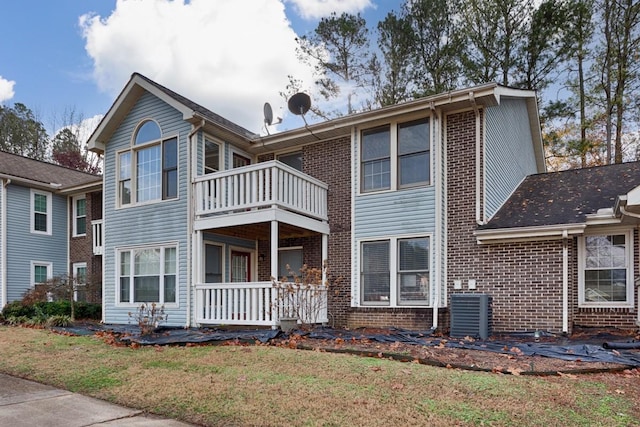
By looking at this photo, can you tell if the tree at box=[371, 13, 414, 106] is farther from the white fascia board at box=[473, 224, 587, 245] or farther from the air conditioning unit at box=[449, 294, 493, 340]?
the air conditioning unit at box=[449, 294, 493, 340]

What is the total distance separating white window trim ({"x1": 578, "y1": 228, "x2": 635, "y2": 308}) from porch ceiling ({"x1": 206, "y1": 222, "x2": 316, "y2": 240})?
19.8ft

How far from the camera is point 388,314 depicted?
10.6m

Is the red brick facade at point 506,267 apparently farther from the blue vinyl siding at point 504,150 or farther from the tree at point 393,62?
the tree at point 393,62

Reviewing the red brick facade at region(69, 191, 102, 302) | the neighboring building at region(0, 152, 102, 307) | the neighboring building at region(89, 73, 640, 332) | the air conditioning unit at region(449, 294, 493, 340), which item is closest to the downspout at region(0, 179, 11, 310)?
the neighboring building at region(0, 152, 102, 307)

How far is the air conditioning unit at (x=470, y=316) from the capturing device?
9.09 meters

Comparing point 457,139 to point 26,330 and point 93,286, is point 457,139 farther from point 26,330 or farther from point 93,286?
point 93,286

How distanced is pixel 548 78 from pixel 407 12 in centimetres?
693

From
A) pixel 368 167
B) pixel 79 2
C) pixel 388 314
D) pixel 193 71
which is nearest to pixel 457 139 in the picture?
pixel 368 167

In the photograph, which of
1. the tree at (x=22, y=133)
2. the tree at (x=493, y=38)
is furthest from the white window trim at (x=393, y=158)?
the tree at (x=22, y=133)

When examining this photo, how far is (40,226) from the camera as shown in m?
17.3

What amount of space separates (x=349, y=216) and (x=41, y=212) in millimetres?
12511

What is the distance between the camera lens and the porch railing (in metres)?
9.87

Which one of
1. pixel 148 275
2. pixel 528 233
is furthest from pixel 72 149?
pixel 528 233

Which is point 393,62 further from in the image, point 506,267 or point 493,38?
point 506,267
